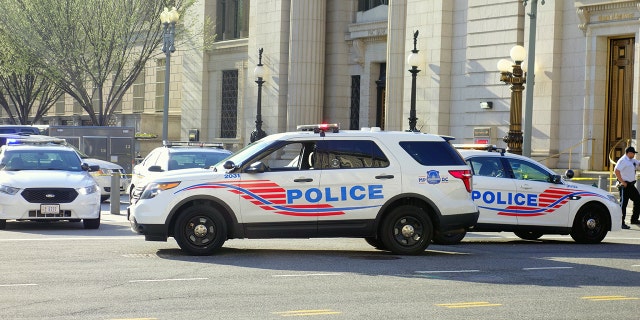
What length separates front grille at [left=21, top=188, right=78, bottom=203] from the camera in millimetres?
21188

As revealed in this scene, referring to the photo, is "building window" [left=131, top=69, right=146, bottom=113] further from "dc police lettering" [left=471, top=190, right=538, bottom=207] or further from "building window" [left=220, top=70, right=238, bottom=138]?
"dc police lettering" [left=471, top=190, right=538, bottom=207]

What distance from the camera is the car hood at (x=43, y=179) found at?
2131 cm

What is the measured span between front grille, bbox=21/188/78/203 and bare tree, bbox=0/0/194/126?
80.8 feet

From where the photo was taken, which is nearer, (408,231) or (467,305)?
(467,305)

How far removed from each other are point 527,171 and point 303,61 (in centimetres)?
2385

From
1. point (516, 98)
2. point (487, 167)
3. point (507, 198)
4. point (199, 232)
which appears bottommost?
point (199, 232)

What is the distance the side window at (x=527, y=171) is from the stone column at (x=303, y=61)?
76.3 feet

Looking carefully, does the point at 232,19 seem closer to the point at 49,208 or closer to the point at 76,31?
the point at 76,31

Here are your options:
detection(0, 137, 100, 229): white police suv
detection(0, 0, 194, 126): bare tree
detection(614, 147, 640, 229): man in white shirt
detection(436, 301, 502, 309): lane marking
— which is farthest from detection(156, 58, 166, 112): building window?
detection(436, 301, 502, 309): lane marking

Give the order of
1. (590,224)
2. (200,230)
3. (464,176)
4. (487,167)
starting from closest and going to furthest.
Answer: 1. (200,230)
2. (464,176)
3. (487,167)
4. (590,224)

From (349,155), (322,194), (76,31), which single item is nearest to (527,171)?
(349,155)

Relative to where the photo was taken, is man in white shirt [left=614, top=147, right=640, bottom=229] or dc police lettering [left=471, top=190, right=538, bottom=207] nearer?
dc police lettering [left=471, top=190, right=538, bottom=207]

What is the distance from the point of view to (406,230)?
1698 centimetres

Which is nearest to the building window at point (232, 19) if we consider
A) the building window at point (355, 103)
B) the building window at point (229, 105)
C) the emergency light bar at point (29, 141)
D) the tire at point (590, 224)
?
the building window at point (229, 105)
